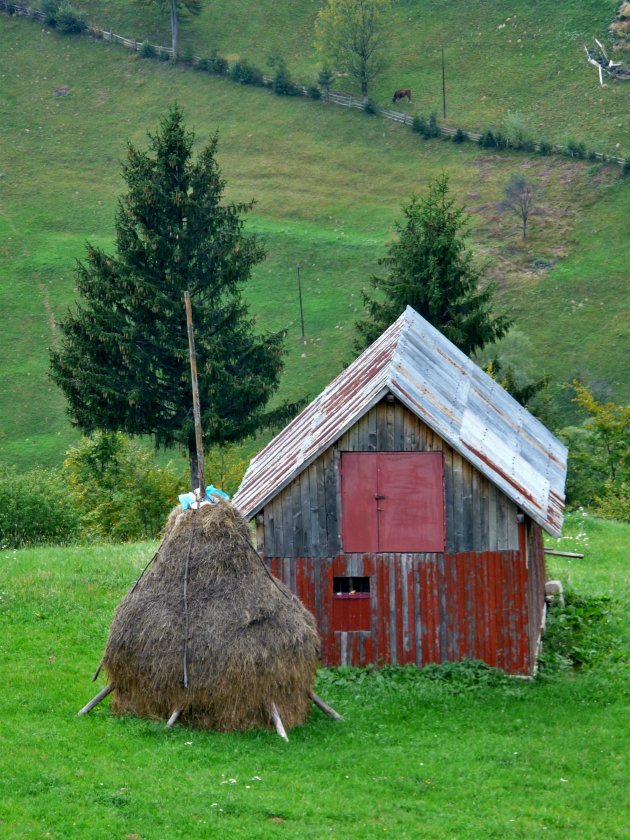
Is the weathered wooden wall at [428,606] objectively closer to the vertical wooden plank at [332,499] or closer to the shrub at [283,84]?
the vertical wooden plank at [332,499]

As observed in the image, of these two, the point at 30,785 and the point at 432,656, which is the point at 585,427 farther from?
the point at 30,785

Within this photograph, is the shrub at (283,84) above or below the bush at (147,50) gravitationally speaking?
below

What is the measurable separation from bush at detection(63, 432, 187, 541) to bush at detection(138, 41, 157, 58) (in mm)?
68939

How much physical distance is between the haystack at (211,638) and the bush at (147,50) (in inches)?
3773

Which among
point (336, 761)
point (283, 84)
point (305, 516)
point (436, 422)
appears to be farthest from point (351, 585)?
point (283, 84)

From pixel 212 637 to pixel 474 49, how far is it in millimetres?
95793

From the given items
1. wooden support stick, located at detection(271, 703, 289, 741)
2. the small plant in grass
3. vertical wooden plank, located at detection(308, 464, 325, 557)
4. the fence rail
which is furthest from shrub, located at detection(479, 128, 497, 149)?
wooden support stick, located at detection(271, 703, 289, 741)

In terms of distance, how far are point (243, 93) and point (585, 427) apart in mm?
57315

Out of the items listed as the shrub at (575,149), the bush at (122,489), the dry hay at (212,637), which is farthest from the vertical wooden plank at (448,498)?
the shrub at (575,149)

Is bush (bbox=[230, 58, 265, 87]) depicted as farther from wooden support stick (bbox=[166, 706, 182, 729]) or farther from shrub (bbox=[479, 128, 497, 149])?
wooden support stick (bbox=[166, 706, 182, 729])

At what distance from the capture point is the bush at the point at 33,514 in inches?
1389

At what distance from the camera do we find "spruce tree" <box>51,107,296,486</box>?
38750 mm

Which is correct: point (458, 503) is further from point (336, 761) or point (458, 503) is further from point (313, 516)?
point (336, 761)

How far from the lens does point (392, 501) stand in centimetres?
1947
